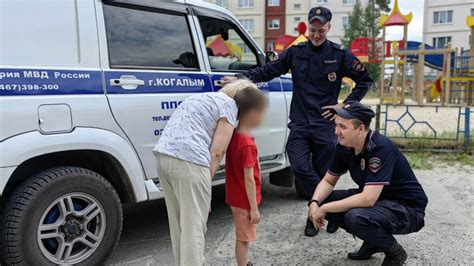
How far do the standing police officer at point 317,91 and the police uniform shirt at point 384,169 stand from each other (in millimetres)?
636

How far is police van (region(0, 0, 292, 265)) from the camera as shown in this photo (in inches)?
98.3

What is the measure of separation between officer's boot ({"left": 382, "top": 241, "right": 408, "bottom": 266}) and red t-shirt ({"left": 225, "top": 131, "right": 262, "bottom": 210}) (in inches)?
37.0

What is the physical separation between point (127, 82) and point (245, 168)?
1103 mm

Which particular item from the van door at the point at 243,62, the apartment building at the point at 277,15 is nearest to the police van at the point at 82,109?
the van door at the point at 243,62

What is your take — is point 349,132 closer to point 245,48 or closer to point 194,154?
point 194,154

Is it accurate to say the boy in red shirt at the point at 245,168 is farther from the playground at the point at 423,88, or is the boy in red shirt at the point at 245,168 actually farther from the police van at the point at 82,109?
the playground at the point at 423,88

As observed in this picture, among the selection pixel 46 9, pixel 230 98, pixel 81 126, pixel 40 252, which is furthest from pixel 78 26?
pixel 40 252

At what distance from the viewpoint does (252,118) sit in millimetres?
2479

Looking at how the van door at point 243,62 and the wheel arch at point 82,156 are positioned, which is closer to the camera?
the wheel arch at point 82,156

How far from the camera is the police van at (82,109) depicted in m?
2.50

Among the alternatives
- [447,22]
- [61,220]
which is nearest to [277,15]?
[447,22]

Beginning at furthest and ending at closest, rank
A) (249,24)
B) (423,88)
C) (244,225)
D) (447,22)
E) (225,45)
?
(249,24) → (447,22) → (423,88) → (225,45) → (244,225)

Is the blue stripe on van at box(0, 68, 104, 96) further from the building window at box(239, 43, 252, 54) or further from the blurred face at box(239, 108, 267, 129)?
the building window at box(239, 43, 252, 54)

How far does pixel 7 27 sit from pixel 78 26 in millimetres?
439
